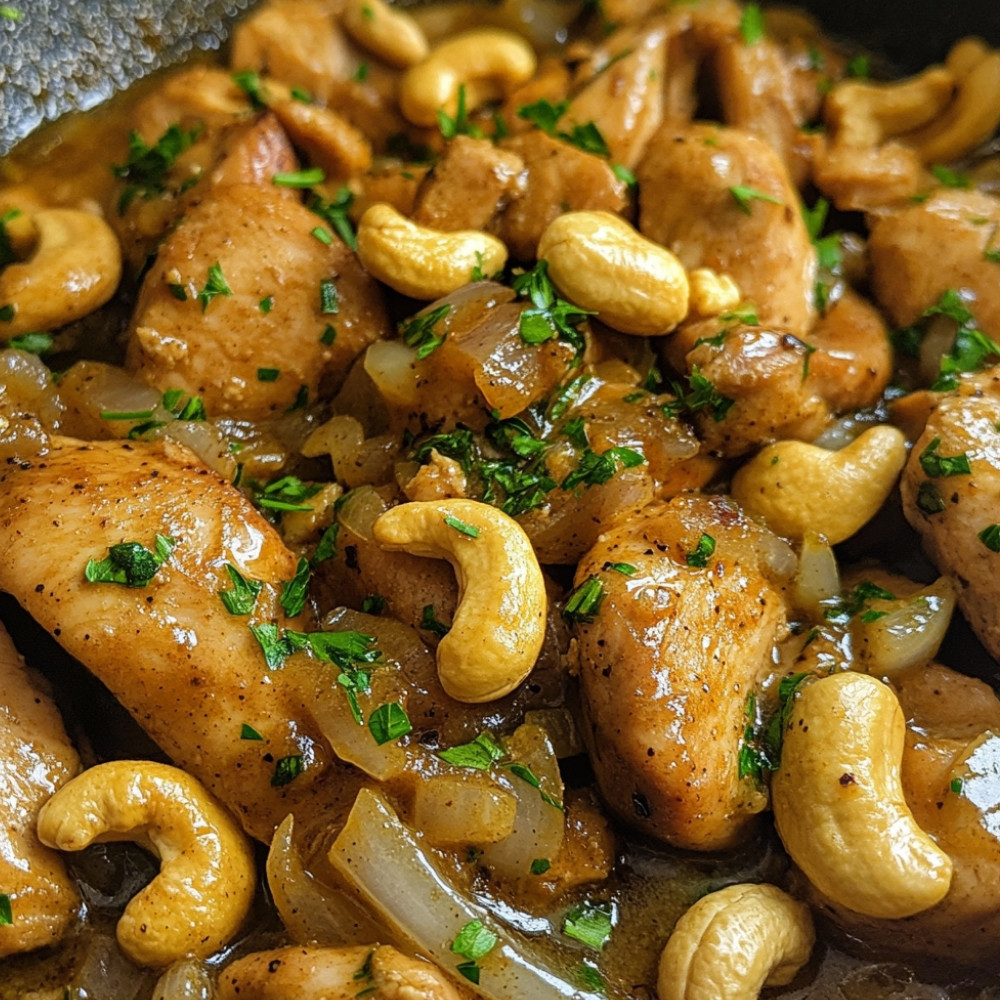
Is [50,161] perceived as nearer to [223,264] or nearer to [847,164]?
[223,264]

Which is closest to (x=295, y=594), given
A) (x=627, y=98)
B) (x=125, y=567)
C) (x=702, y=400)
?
(x=125, y=567)

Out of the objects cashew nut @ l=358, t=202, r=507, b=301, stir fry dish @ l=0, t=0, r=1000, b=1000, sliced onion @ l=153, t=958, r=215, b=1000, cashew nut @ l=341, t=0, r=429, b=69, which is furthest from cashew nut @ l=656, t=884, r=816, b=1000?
cashew nut @ l=341, t=0, r=429, b=69

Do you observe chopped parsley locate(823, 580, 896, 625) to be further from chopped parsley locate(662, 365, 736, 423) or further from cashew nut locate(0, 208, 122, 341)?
cashew nut locate(0, 208, 122, 341)

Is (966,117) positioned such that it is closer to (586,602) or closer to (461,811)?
(586,602)

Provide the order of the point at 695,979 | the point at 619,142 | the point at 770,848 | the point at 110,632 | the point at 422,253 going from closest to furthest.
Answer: the point at 695,979, the point at 110,632, the point at 770,848, the point at 422,253, the point at 619,142

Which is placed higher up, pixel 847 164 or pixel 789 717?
pixel 847 164

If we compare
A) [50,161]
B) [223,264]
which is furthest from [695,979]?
[50,161]
